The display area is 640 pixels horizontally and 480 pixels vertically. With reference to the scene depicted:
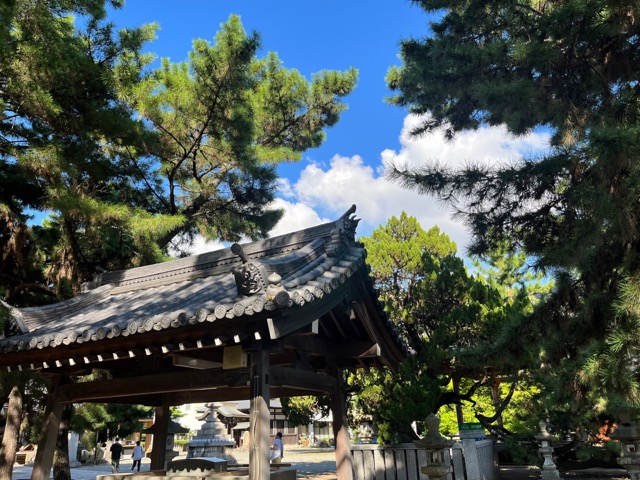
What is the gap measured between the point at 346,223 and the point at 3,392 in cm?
708

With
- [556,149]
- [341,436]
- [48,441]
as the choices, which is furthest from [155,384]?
[556,149]

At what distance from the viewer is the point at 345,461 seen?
21.5 ft

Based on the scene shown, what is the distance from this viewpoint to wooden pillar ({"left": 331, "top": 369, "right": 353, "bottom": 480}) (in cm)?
650

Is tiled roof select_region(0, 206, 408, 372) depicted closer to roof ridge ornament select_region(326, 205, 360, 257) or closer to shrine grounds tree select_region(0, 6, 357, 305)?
roof ridge ornament select_region(326, 205, 360, 257)

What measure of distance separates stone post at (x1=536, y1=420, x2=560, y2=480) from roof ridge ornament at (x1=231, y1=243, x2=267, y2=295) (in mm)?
9822

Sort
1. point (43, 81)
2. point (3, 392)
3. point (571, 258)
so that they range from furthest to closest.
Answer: point (3, 392)
point (43, 81)
point (571, 258)

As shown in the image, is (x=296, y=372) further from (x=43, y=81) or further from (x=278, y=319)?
(x=43, y=81)

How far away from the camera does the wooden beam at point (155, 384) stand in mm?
5132

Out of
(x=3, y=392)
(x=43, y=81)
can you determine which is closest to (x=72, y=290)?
(x=3, y=392)

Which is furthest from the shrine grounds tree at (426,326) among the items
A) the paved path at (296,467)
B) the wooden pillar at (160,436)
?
the wooden pillar at (160,436)

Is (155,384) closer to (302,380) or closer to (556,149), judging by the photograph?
(302,380)

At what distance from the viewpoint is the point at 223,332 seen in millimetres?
4445

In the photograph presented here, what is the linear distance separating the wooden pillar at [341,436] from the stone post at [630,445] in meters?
4.43

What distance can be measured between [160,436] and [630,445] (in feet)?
26.1
